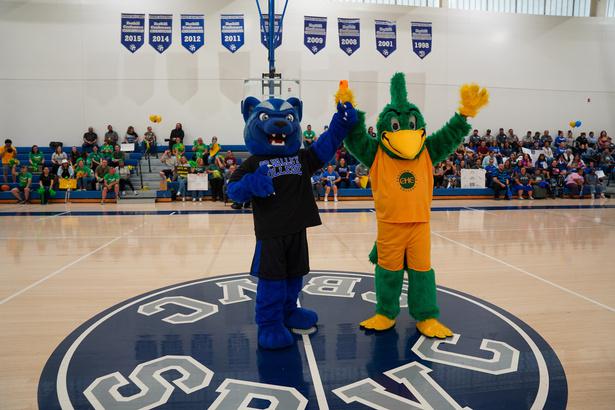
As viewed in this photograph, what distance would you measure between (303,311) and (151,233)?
460 cm

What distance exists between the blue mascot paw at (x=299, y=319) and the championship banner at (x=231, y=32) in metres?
13.4

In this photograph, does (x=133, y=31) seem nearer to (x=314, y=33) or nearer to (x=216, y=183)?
(x=314, y=33)

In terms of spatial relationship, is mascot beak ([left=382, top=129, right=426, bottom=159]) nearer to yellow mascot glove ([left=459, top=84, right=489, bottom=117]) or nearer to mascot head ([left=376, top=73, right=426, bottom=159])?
mascot head ([left=376, top=73, right=426, bottom=159])

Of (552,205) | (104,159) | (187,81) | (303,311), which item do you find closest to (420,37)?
(552,205)

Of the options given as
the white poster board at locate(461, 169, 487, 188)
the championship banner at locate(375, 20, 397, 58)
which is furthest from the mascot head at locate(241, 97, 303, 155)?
the championship banner at locate(375, 20, 397, 58)

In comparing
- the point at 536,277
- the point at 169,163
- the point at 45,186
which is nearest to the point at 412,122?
the point at 536,277

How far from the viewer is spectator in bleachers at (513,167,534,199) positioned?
12805mm

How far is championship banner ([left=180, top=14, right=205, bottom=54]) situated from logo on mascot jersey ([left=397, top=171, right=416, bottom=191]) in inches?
528

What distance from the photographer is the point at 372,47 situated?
54.7ft

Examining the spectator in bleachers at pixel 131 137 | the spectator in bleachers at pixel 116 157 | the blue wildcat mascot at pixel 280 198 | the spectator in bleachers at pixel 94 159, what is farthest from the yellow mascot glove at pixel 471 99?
the spectator in bleachers at pixel 131 137

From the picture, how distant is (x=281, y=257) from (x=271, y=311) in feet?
1.19

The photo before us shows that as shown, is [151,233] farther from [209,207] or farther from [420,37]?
[420,37]

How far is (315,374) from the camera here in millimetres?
2355

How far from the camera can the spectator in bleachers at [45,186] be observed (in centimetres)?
1157
